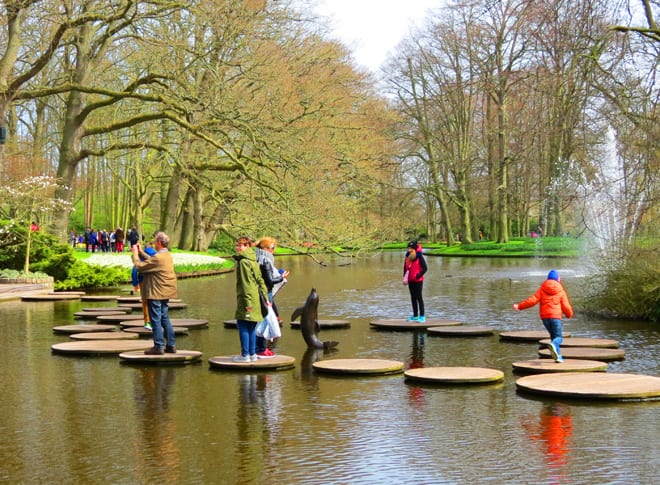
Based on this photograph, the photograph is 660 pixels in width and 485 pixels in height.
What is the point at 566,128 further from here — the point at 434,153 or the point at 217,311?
the point at 434,153

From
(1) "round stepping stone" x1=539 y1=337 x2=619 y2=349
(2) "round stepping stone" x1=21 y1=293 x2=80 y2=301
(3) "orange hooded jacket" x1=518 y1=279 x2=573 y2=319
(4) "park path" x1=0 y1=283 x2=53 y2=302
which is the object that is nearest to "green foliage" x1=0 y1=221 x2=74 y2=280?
(4) "park path" x1=0 y1=283 x2=53 y2=302

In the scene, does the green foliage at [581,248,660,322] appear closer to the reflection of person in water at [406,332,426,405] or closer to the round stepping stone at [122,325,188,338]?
the reflection of person in water at [406,332,426,405]

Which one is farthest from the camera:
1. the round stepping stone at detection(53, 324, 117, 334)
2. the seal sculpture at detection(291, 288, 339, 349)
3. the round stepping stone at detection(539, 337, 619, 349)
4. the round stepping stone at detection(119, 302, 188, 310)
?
the round stepping stone at detection(119, 302, 188, 310)

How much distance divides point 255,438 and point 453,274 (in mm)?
31335

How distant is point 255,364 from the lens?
40.1ft

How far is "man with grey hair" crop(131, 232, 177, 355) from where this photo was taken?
12992 millimetres

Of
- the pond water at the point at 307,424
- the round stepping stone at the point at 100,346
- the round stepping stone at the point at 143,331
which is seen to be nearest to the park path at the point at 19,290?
the round stepping stone at the point at 143,331

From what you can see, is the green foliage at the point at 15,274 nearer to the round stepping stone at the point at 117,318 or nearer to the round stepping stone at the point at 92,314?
the round stepping stone at the point at 92,314

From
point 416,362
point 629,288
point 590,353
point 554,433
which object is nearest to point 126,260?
point 629,288

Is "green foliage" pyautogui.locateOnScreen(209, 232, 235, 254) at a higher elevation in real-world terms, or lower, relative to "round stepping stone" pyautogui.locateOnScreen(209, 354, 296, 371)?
higher

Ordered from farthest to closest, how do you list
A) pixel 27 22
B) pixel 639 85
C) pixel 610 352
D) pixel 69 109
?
pixel 69 109 < pixel 27 22 < pixel 639 85 < pixel 610 352

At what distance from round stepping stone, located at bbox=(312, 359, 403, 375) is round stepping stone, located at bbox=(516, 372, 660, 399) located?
176 cm

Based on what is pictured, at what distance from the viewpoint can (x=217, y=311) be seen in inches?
856

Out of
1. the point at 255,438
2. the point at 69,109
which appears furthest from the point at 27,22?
the point at 255,438
